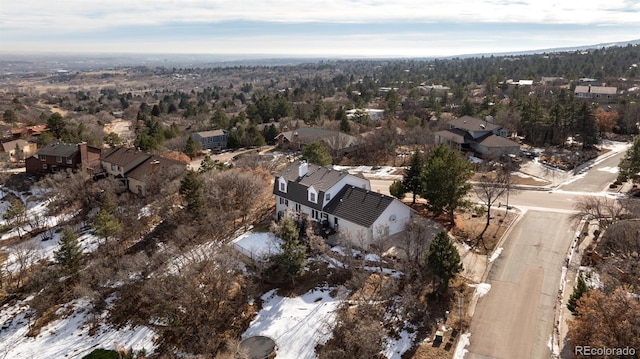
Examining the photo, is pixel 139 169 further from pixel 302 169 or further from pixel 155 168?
pixel 302 169

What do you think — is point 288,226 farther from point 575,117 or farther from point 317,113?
point 317,113

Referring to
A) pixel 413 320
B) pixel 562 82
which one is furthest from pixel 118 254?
pixel 562 82

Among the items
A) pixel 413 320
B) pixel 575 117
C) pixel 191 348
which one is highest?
pixel 575 117

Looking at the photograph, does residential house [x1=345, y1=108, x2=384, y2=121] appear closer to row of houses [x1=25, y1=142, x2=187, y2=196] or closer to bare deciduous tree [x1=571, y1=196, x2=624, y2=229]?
row of houses [x1=25, y1=142, x2=187, y2=196]

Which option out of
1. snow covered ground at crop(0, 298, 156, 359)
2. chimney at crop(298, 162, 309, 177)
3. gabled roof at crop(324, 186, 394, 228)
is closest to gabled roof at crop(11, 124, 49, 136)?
snow covered ground at crop(0, 298, 156, 359)

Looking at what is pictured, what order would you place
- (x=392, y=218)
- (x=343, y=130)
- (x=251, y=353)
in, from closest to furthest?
(x=251, y=353) < (x=392, y=218) < (x=343, y=130)
